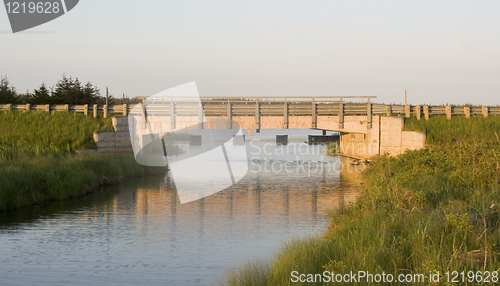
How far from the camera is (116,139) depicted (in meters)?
40.9

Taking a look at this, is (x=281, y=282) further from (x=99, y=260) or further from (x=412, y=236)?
(x=99, y=260)

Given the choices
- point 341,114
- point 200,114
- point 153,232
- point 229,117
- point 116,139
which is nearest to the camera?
point 153,232

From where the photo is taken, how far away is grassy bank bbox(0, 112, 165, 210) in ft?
84.8

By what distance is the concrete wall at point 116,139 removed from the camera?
3956 centimetres

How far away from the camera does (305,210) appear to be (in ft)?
80.6

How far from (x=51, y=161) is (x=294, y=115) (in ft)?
62.5

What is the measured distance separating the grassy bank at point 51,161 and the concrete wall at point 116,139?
0.61 metres

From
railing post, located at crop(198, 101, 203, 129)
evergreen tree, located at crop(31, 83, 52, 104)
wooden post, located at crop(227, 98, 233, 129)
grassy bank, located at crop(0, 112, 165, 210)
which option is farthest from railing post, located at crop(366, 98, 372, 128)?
evergreen tree, located at crop(31, 83, 52, 104)

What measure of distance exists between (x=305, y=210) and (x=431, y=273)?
14.8 metres

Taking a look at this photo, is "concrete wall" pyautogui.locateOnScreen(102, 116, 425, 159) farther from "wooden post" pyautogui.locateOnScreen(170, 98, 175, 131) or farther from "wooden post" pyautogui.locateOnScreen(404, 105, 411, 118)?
"wooden post" pyautogui.locateOnScreen(404, 105, 411, 118)

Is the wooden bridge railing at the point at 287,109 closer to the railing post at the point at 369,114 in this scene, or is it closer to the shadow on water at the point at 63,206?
the railing post at the point at 369,114

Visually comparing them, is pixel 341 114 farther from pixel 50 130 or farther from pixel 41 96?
pixel 41 96

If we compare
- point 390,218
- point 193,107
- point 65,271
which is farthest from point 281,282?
point 193,107

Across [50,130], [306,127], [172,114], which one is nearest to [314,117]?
[306,127]
